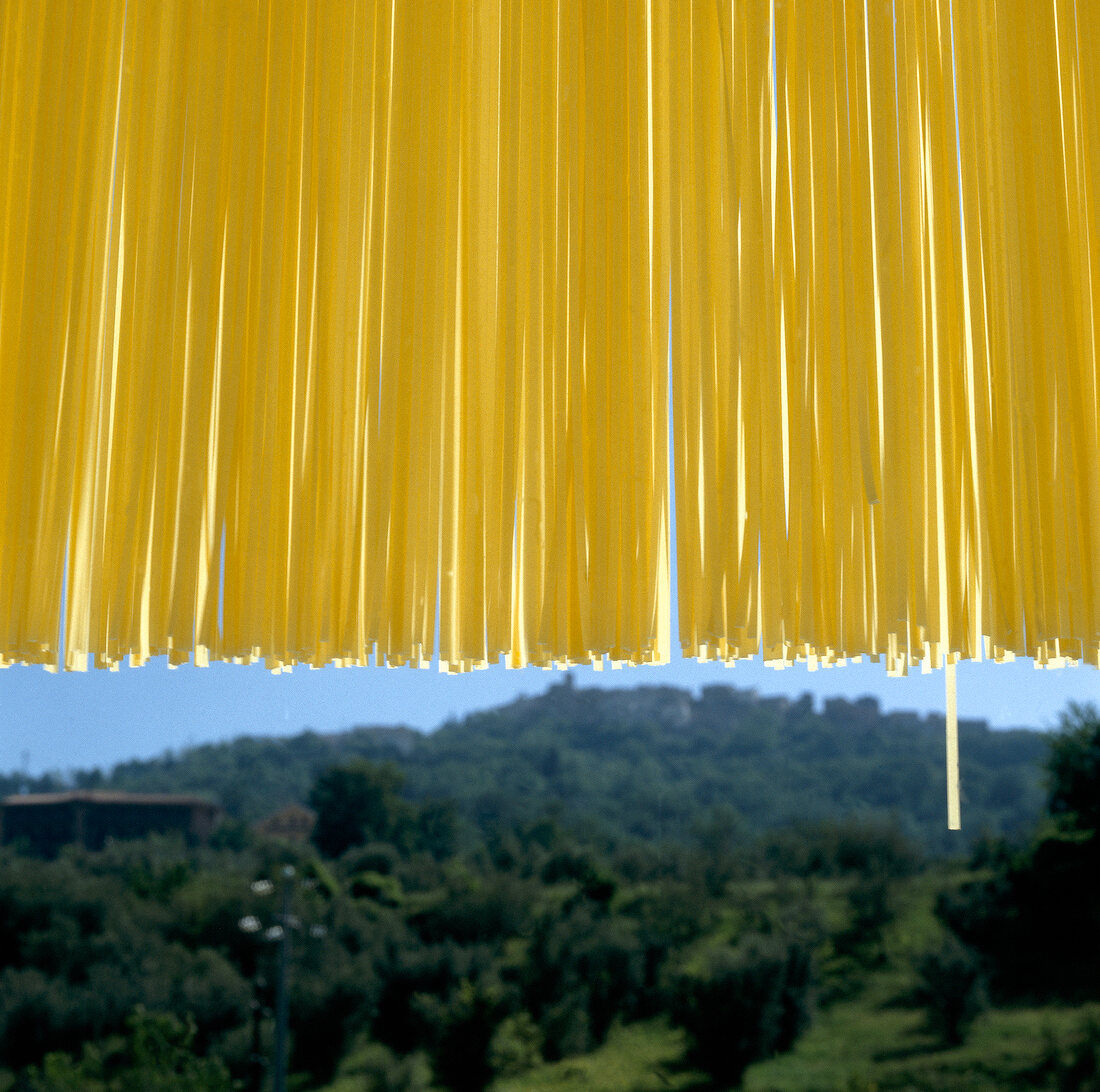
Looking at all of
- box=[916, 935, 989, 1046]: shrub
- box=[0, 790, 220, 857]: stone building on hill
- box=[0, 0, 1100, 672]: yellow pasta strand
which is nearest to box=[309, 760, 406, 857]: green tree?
box=[0, 790, 220, 857]: stone building on hill

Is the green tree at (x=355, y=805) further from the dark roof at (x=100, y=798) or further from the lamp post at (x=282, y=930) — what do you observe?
the dark roof at (x=100, y=798)

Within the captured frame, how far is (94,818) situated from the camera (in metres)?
2.01

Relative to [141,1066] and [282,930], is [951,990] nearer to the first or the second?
[282,930]

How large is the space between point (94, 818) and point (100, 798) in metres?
0.03

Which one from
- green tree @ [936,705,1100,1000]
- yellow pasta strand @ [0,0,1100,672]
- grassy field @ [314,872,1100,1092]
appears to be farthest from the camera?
green tree @ [936,705,1100,1000]

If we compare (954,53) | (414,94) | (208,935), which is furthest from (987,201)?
(208,935)

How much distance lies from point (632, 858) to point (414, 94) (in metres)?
1.30

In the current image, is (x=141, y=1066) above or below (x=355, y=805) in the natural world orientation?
below

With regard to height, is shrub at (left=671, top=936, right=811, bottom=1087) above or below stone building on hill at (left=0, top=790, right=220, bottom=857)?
below

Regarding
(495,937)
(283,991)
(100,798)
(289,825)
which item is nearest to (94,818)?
(100,798)

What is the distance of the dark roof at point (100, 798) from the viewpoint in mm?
2004

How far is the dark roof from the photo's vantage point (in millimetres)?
2004

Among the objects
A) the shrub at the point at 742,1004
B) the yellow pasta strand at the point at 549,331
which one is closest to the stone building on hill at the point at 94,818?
the shrub at the point at 742,1004

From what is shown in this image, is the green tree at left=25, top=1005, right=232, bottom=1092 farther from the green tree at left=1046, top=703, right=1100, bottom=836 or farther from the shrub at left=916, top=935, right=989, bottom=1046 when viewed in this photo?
the green tree at left=1046, top=703, right=1100, bottom=836
